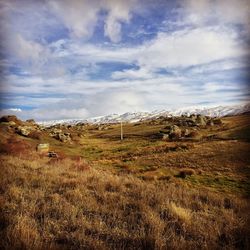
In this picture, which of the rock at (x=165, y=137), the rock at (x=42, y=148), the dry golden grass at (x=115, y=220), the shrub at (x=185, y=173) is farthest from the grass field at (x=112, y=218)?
the rock at (x=165, y=137)

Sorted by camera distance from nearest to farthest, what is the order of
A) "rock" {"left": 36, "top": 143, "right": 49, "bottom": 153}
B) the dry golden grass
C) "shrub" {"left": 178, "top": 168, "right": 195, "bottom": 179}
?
the dry golden grass → "shrub" {"left": 178, "top": 168, "right": 195, "bottom": 179} → "rock" {"left": 36, "top": 143, "right": 49, "bottom": 153}

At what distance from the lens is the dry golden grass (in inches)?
216

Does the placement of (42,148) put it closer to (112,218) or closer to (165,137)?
(112,218)

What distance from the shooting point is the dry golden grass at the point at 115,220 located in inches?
216

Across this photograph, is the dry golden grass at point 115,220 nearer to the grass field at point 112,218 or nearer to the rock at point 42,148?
the grass field at point 112,218

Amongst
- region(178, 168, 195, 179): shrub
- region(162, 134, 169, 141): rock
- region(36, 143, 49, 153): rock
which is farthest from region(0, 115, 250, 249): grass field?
region(162, 134, 169, 141): rock

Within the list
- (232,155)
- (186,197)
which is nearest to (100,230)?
(186,197)

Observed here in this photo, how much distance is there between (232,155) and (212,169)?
6.76 metres

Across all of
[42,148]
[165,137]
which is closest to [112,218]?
[42,148]

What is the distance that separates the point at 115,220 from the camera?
22.9 ft

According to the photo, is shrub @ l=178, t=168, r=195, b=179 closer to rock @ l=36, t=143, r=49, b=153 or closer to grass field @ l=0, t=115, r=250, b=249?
grass field @ l=0, t=115, r=250, b=249

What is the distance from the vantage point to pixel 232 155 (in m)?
29.9

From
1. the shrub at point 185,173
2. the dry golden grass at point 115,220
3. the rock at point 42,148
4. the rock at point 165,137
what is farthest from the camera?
the rock at point 165,137

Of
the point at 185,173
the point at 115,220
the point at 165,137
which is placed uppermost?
the point at 115,220
